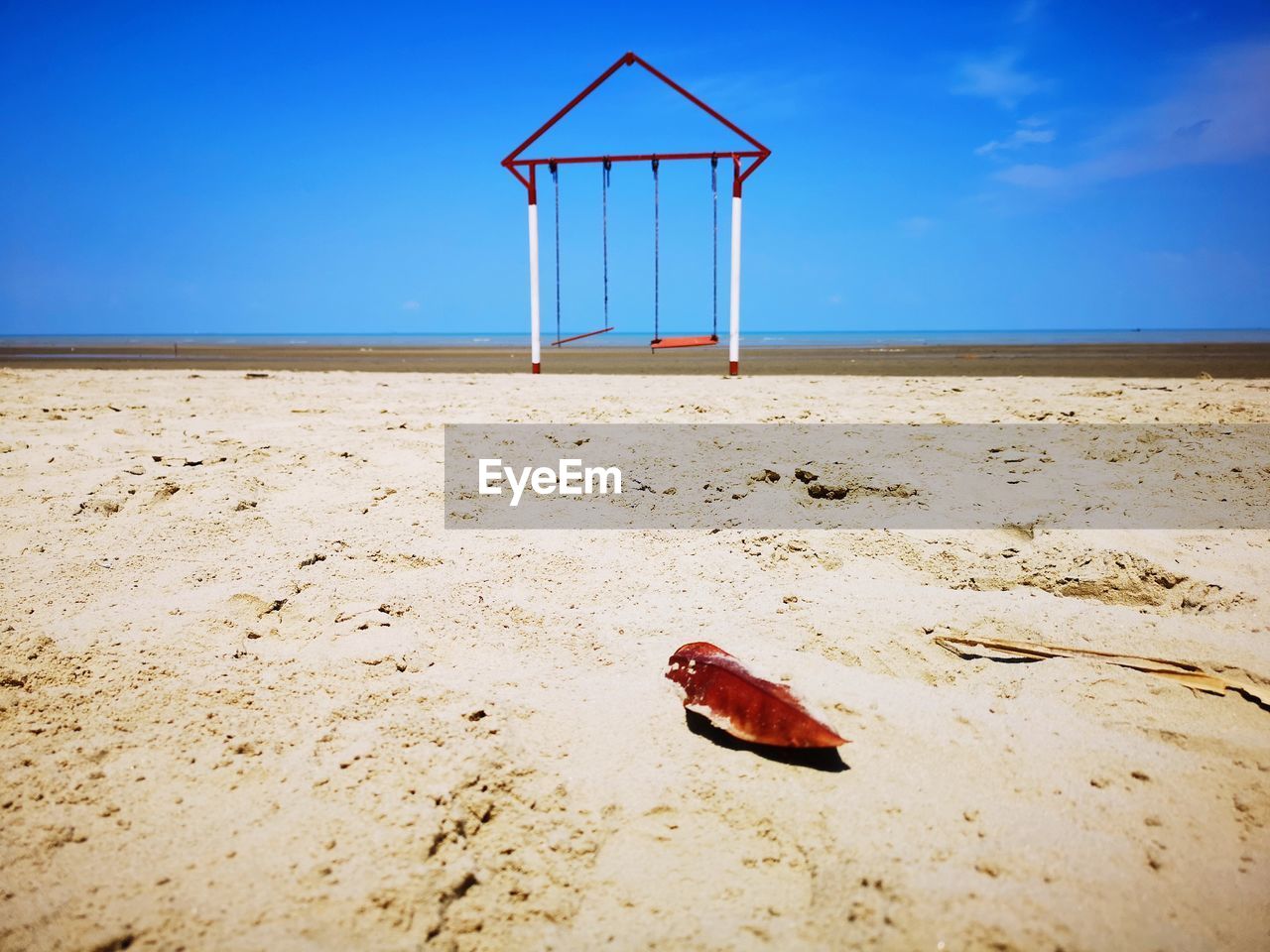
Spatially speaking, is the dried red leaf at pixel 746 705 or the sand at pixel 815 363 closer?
the dried red leaf at pixel 746 705

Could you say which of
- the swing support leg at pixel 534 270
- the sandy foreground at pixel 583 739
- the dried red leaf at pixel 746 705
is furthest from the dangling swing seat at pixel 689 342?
the dried red leaf at pixel 746 705

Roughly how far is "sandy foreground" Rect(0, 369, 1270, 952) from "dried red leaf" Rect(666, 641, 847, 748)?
0.21 feet

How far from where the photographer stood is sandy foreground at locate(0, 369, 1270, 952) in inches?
48.5

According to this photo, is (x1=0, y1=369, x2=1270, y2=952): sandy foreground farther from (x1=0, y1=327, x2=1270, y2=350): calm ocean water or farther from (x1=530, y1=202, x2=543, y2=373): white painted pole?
(x1=0, y1=327, x2=1270, y2=350): calm ocean water

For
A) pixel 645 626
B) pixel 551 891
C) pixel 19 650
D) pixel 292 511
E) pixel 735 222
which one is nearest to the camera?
pixel 551 891

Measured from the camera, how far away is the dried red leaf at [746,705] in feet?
5.33

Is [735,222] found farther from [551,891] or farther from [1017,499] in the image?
[551,891]

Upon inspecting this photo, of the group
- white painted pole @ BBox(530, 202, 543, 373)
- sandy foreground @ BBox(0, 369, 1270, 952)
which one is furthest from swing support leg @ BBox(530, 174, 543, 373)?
sandy foreground @ BBox(0, 369, 1270, 952)

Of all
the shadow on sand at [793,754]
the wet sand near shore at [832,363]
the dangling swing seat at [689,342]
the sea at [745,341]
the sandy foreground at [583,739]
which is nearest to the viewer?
the sandy foreground at [583,739]

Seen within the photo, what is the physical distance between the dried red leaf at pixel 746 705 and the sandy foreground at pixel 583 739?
6 centimetres

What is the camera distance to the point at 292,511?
3104mm

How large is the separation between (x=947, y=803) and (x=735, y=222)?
7535 mm

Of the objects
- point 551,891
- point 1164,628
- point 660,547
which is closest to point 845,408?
point 660,547

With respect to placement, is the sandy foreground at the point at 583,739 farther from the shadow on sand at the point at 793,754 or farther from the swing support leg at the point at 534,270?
the swing support leg at the point at 534,270
